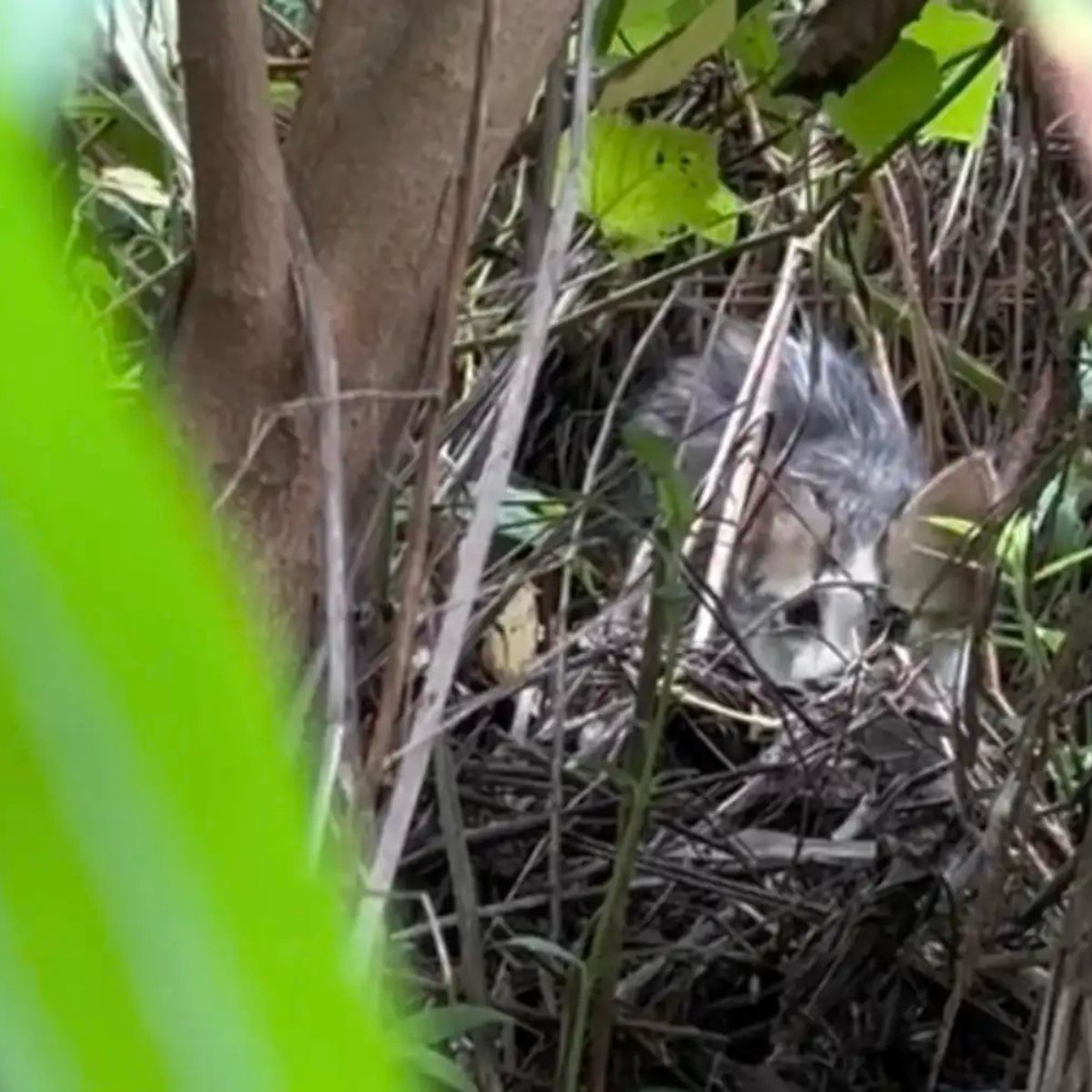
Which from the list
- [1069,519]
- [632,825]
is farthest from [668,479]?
[1069,519]

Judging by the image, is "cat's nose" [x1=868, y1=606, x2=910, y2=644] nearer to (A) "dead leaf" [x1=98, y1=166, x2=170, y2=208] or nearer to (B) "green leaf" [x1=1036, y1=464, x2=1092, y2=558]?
(B) "green leaf" [x1=1036, y1=464, x2=1092, y2=558]

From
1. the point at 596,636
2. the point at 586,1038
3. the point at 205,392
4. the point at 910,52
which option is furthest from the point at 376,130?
the point at 596,636

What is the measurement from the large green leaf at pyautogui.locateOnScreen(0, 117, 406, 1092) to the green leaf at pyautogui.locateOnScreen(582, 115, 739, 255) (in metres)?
0.82

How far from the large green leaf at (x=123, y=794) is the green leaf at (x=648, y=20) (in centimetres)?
77

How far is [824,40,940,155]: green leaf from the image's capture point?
806mm

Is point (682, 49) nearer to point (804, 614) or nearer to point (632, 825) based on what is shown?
point (632, 825)

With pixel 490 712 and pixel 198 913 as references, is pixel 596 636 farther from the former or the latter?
pixel 198 913

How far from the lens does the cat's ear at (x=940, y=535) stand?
142 centimetres

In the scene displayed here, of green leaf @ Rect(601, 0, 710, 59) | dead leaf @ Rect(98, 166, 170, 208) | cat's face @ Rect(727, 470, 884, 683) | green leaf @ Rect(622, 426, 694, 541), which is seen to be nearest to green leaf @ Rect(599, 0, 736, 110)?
green leaf @ Rect(601, 0, 710, 59)

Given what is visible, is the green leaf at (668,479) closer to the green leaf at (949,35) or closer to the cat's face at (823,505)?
the green leaf at (949,35)

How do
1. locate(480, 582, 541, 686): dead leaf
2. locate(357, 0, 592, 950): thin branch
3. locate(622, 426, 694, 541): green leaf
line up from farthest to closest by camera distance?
locate(480, 582, 541, 686): dead leaf → locate(622, 426, 694, 541): green leaf → locate(357, 0, 592, 950): thin branch

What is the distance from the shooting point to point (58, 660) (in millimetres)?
89

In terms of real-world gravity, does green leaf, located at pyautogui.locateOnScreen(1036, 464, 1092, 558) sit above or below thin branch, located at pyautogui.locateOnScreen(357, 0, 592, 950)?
below

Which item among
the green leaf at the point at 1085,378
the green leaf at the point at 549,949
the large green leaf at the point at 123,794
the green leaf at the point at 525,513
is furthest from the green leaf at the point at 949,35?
the large green leaf at the point at 123,794
